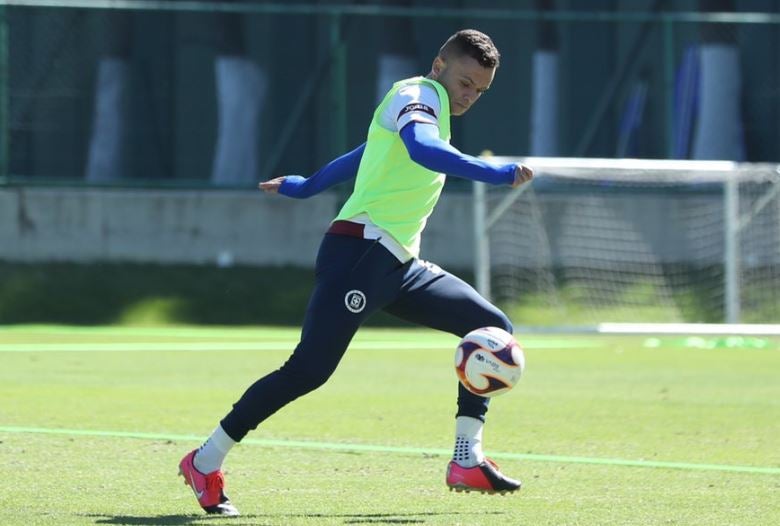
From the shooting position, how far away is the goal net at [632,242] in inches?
824

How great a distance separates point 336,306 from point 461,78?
3.89ft

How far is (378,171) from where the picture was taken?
25.8ft

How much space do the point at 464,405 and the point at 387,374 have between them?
262 inches

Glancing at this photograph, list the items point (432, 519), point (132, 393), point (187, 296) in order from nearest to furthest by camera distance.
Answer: point (432, 519) → point (132, 393) → point (187, 296)

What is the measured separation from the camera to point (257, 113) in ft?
79.5

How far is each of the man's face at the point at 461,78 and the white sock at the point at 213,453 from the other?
1786mm

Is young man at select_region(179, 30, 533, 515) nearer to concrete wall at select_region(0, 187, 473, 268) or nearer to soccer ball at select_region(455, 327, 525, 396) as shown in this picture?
soccer ball at select_region(455, 327, 525, 396)

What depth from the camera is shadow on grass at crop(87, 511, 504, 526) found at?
725 cm

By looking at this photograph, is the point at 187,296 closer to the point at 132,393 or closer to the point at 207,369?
the point at 207,369

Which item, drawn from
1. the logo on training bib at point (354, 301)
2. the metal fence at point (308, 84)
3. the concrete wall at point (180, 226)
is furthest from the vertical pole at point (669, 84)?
the logo on training bib at point (354, 301)

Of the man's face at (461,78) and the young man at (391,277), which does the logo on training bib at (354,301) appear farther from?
the man's face at (461,78)

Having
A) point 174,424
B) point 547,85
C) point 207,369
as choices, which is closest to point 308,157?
point 547,85

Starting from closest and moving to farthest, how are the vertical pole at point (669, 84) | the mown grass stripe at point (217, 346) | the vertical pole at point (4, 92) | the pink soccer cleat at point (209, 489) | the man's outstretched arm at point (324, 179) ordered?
1. the pink soccer cleat at point (209, 489)
2. the man's outstretched arm at point (324, 179)
3. the mown grass stripe at point (217, 346)
4. the vertical pole at point (4, 92)
5. the vertical pole at point (669, 84)

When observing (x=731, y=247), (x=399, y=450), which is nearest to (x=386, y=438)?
(x=399, y=450)
